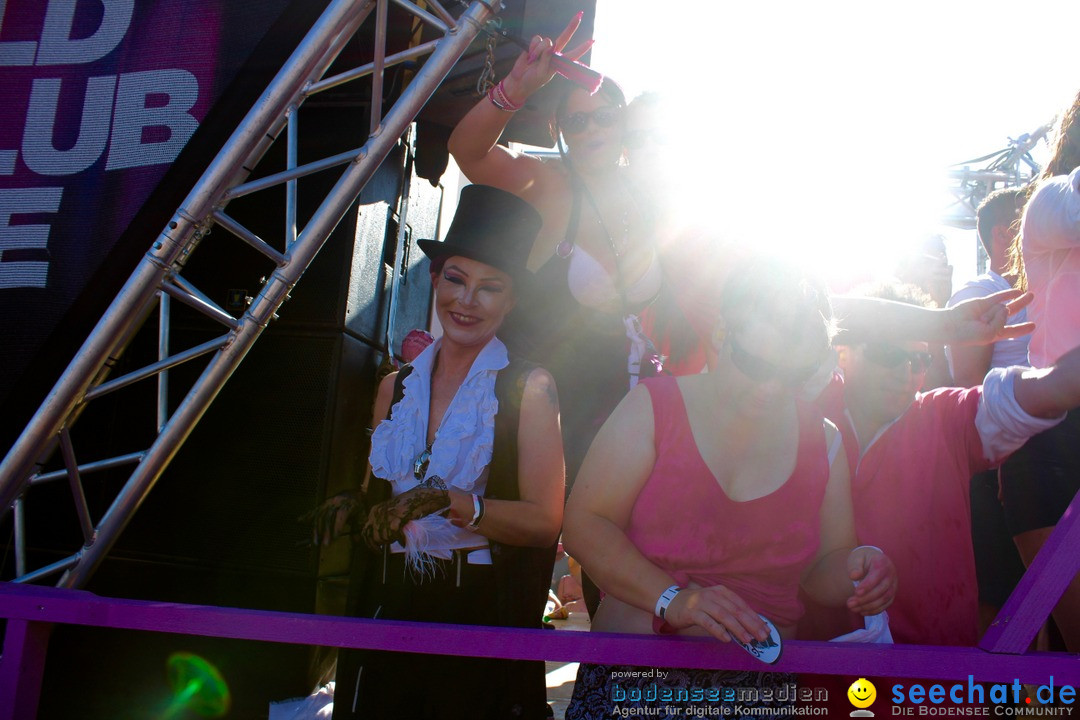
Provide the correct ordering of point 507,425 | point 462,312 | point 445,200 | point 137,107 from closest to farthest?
point 507,425
point 462,312
point 137,107
point 445,200

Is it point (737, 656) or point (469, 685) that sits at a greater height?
point (737, 656)

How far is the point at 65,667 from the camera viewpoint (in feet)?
8.74

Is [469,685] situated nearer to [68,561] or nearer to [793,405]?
[793,405]

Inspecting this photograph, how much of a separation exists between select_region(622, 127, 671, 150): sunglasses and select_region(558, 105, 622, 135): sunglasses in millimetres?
68

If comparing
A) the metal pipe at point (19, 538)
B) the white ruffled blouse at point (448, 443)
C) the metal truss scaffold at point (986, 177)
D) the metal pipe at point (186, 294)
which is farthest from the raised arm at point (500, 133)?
the metal truss scaffold at point (986, 177)

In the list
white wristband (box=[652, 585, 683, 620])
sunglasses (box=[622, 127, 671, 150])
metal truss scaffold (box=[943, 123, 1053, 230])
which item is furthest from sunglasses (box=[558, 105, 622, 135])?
metal truss scaffold (box=[943, 123, 1053, 230])

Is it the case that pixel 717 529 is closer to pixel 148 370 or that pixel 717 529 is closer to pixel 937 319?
pixel 937 319

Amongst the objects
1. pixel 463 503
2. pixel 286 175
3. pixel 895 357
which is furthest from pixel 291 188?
pixel 895 357

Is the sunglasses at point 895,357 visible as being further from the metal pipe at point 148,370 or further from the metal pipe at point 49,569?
the metal pipe at point 49,569

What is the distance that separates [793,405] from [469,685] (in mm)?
1030

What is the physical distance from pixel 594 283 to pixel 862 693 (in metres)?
1.32

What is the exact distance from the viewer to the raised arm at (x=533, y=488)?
5.93ft

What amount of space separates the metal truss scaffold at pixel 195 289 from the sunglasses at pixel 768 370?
1.36 meters

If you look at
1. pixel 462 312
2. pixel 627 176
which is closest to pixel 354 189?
pixel 462 312
